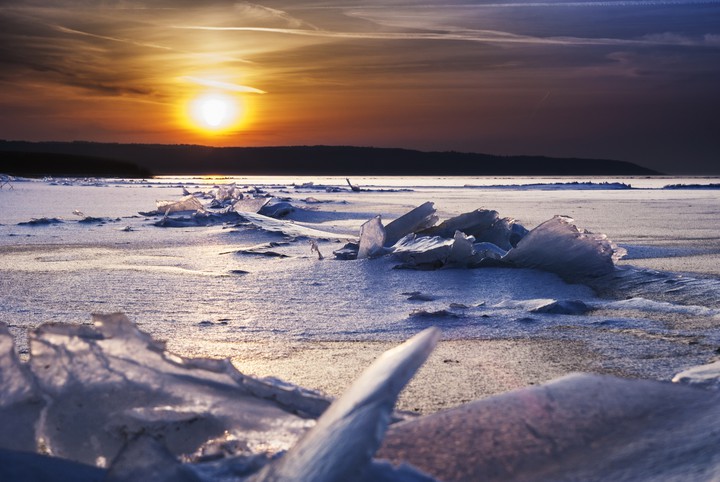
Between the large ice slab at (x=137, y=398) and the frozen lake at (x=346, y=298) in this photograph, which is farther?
the frozen lake at (x=346, y=298)

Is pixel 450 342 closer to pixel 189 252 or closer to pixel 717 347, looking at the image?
pixel 717 347

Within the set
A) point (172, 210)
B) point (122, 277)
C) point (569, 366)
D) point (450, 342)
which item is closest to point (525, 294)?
point (450, 342)

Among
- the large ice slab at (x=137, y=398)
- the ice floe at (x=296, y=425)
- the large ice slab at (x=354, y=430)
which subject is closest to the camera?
the large ice slab at (x=354, y=430)

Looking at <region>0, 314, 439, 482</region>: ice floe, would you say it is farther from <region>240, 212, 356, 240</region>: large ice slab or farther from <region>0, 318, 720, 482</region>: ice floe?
<region>240, 212, 356, 240</region>: large ice slab

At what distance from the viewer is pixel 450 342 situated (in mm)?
2164

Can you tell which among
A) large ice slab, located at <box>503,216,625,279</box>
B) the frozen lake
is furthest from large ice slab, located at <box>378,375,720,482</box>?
large ice slab, located at <box>503,216,625,279</box>

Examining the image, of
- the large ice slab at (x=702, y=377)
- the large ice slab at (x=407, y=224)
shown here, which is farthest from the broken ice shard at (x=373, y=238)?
the large ice slab at (x=702, y=377)

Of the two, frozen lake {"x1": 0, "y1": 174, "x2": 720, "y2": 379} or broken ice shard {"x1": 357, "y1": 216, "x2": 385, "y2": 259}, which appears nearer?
frozen lake {"x1": 0, "y1": 174, "x2": 720, "y2": 379}

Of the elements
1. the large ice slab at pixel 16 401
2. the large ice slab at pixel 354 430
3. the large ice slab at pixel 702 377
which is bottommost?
the large ice slab at pixel 702 377

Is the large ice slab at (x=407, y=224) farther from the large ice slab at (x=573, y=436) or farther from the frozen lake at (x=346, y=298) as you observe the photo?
the large ice slab at (x=573, y=436)

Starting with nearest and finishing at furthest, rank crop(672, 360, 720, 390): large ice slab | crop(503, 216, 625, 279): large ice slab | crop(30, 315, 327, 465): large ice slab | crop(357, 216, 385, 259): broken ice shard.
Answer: crop(30, 315, 327, 465): large ice slab → crop(672, 360, 720, 390): large ice slab → crop(503, 216, 625, 279): large ice slab → crop(357, 216, 385, 259): broken ice shard

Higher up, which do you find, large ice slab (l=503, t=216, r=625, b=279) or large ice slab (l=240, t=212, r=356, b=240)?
large ice slab (l=503, t=216, r=625, b=279)

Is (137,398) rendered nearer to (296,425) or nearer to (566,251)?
(296,425)

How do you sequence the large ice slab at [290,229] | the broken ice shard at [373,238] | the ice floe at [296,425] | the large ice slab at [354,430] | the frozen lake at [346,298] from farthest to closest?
the large ice slab at [290,229], the broken ice shard at [373,238], the frozen lake at [346,298], the ice floe at [296,425], the large ice slab at [354,430]
